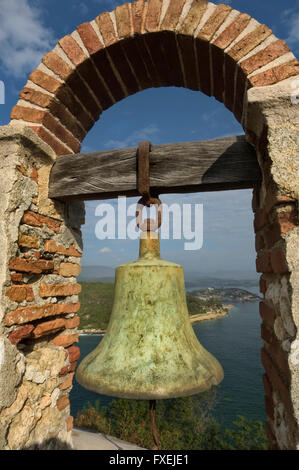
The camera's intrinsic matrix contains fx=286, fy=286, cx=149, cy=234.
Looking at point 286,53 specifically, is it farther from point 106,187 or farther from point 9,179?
point 9,179

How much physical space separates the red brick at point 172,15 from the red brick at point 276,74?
0.60 metres

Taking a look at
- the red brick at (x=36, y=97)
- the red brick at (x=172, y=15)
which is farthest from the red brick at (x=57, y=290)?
the red brick at (x=172, y=15)

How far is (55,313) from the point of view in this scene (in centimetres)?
185

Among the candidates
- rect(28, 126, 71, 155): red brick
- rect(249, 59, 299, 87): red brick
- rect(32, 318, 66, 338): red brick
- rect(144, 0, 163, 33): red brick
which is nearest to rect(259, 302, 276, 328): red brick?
rect(249, 59, 299, 87): red brick

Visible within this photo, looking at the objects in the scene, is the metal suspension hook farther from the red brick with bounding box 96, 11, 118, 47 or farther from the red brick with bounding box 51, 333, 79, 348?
the red brick with bounding box 51, 333, 79, 348

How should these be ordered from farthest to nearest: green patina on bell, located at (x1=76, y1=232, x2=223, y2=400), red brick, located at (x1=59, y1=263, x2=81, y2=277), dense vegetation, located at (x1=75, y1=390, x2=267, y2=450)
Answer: dense vegetation, located at (x1=75, y1=390, x2=267, y2=450) < red brick, located at (x1=59, y1=263, x2=81, y2=277) < green patina on bell, located at (x1=76, y1=232, x2=223, y2=400)

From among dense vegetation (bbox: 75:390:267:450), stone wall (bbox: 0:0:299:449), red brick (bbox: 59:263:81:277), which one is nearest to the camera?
stone wall (bbox: 0:0:299:449)

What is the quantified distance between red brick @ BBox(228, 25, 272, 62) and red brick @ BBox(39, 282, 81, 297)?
1.72 meters

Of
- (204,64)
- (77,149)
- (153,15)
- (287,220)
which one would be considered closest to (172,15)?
(153,15)

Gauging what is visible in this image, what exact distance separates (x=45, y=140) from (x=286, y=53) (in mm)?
1475

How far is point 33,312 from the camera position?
163 centimetres

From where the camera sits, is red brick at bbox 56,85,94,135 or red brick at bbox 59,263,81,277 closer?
red brick at bbox 56,85,94,135

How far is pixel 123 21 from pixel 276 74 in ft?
3.29

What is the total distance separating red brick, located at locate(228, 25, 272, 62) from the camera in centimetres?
157
